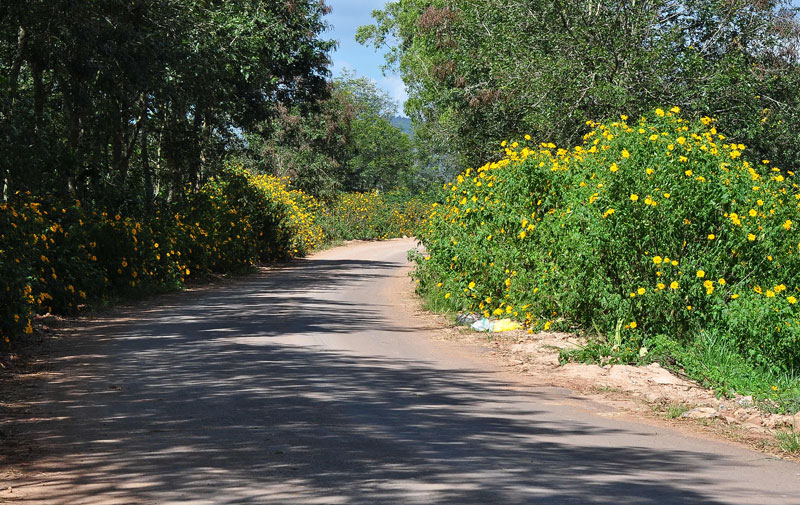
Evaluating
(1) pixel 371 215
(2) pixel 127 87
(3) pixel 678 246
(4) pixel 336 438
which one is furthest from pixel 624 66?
(1) pixel 371 215

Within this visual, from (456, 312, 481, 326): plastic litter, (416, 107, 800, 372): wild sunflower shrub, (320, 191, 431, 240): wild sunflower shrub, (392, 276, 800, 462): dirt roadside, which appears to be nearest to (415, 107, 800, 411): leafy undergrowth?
(416, 107, 800, 372): wild sunflower shrub

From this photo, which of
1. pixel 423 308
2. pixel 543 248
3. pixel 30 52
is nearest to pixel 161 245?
pixel 30 52

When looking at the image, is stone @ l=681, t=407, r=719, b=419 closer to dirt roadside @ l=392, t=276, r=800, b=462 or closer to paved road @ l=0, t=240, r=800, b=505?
dirt roadside @ l=392, t=276, r=800, b=462

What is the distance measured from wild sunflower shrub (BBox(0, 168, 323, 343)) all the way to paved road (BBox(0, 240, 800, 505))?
1788 millimetres

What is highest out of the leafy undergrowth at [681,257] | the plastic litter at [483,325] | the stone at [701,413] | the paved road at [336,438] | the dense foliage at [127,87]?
the dense foliage at [127,87]

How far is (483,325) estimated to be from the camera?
13.5 m

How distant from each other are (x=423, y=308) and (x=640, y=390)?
325 inches

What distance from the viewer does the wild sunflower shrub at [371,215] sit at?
46469mm

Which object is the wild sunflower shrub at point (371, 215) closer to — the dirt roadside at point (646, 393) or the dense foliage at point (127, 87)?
the dense foliage at point (127, 87)

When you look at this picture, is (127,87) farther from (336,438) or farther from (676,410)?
(676,410)

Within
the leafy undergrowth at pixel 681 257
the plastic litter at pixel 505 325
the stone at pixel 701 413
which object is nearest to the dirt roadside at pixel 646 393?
the stone at pixel 701 413

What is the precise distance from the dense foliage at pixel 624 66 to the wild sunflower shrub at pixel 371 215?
19.9 meters

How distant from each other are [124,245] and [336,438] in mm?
12170

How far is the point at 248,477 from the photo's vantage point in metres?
5.50
